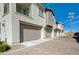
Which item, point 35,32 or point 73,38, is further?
point 35,32

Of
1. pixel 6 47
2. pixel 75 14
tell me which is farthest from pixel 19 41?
pixel 75 14

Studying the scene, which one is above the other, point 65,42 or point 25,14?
point 25,14

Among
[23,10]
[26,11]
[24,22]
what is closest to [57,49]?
[24,22]

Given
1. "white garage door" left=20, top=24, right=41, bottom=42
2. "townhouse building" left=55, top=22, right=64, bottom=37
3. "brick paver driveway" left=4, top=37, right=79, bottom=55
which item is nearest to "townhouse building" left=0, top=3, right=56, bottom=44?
"white garage door" left=20, top=24, right=41, bottom=42

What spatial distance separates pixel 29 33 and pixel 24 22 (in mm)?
1319

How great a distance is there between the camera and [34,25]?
15930 mm

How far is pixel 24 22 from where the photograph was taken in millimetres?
14258

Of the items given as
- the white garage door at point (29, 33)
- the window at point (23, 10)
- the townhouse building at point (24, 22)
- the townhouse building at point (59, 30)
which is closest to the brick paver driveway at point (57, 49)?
the townhouse building at point (59, 30)

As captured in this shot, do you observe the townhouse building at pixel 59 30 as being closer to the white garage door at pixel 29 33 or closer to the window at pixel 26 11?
the white garage door at pixel 29 33

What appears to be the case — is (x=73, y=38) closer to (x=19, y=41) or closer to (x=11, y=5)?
(x=19, y=41)

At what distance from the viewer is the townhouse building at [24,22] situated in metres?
12.8

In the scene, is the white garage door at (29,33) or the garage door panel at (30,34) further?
the garage door panel at (30,34)

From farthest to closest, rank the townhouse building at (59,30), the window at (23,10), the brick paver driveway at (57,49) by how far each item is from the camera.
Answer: the townhouse building at (59,30) < the window at (23,10) < the brick paver driveway at (57,49)

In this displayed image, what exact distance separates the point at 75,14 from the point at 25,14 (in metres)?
4.42
